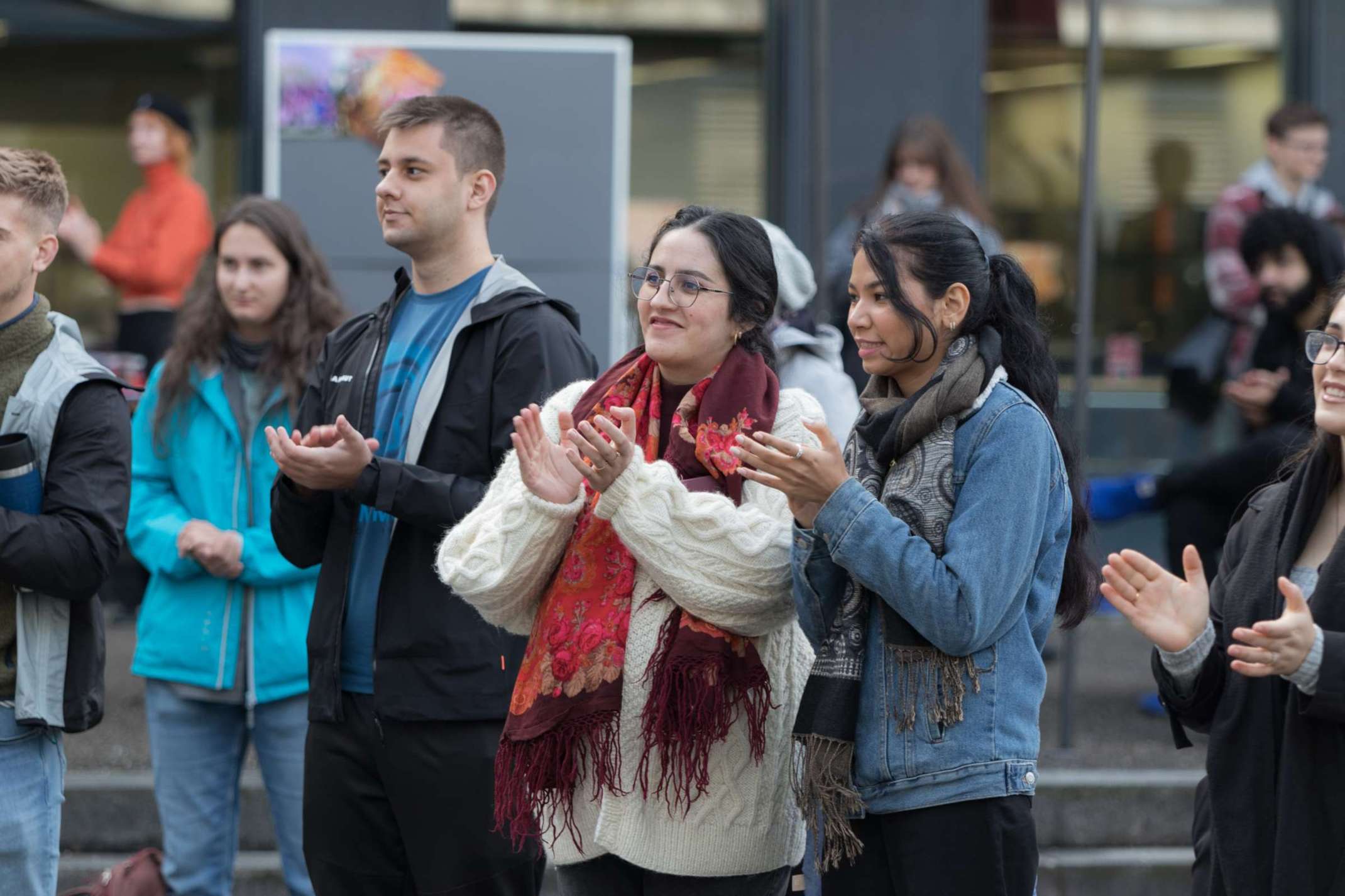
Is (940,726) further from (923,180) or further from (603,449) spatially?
(923,180)

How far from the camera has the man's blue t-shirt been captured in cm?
388

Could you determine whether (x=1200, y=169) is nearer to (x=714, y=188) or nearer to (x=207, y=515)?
(x=714, y=188)

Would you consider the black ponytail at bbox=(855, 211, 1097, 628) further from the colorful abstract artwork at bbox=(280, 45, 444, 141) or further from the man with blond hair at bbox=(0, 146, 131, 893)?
the colorful abstract artwork at bbox=(280, 45, 444, 141)

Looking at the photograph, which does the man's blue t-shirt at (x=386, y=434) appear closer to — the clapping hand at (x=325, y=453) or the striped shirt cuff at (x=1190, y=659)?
the clapping hand at (x=325, y=453)

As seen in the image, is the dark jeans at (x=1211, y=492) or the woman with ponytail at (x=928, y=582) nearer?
the woman with ponytail at (x=928, y=582)

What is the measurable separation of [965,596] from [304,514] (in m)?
1.71

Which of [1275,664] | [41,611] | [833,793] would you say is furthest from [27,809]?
[1275,664]

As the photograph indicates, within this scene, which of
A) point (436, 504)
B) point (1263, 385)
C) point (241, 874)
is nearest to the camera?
point (436, 504)

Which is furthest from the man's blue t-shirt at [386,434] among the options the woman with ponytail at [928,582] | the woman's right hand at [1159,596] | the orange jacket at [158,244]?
the orange jacket at [158,244]

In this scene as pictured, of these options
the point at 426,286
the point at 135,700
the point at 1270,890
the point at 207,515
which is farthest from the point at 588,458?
the point at 135,700

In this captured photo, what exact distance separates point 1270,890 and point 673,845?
112cm

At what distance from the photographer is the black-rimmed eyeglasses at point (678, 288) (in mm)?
3441

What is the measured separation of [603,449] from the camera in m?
3.20

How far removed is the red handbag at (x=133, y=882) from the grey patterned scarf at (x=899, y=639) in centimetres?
205
